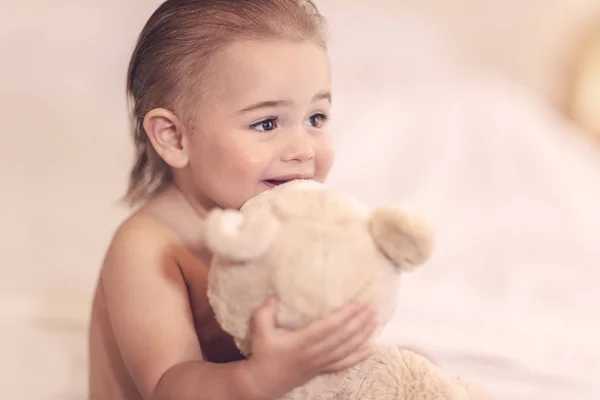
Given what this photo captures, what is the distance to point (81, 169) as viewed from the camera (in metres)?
1.65

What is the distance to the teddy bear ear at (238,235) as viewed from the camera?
21.2 inches

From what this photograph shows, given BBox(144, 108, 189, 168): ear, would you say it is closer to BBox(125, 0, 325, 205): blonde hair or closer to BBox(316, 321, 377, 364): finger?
BBox(125, 0, 325, 205): blonde hair

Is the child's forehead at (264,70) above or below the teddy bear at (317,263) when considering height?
above

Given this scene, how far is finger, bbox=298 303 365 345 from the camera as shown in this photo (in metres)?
0.55

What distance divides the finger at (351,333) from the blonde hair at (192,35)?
0.32m

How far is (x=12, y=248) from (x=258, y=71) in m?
0.84

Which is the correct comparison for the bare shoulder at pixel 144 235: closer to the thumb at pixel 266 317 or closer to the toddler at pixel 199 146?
the toddler at pixel 199 146

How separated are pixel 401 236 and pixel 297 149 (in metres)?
0.22

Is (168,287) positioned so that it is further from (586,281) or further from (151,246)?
(586,281)

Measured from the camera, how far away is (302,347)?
22.3 inches

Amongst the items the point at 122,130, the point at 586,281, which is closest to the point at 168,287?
the point at 586,281

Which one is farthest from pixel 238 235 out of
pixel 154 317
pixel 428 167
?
pixel 428 167

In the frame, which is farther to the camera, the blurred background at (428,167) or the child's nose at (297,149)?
the blurred background at (428,167)

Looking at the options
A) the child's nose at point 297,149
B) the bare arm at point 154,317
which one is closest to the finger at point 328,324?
the bare arm at point 154,317
